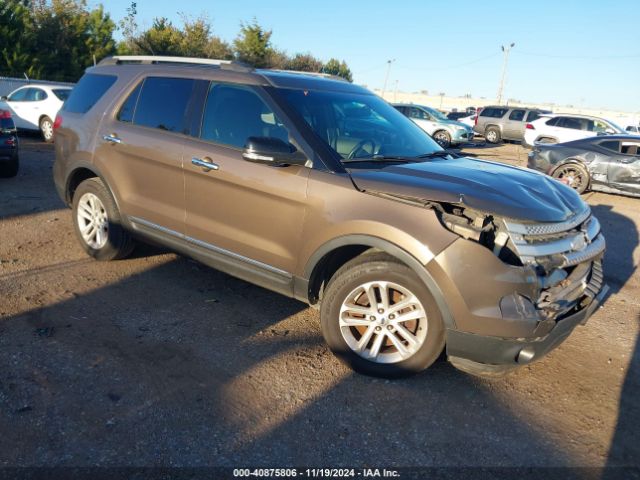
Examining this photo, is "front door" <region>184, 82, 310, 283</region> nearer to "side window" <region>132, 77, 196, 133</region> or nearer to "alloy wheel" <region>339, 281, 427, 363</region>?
"side window" <region>132, 77, 196, 133</region>

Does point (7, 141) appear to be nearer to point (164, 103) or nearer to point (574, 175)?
point (164, 103)

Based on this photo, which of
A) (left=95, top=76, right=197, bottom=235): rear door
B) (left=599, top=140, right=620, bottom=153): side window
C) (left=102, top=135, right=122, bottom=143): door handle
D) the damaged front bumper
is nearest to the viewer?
the damaged front bumper

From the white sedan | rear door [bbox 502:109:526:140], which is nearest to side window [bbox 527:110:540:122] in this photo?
rear door [bbox 502:109:526:140]

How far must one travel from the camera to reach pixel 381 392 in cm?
317

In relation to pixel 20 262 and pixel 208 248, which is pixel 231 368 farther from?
pixel 20 262

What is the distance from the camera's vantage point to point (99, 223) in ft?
16.4

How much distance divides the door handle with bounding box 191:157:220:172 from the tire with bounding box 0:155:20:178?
6.21m

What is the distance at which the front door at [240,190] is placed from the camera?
139 inches

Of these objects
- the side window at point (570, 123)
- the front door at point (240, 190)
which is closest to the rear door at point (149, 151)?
the front door at point (240, 190)

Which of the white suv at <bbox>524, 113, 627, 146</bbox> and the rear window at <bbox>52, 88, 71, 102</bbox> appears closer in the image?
the rear window at <bbox>52, 88, 71, 102</bbox>

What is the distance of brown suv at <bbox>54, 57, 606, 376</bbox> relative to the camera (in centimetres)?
290

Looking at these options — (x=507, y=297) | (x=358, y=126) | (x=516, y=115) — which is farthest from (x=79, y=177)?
(x=516, y=115)

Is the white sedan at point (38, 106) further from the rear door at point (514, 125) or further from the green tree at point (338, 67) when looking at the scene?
the green tree at point (338, 67)

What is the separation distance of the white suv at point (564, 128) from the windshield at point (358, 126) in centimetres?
1501
